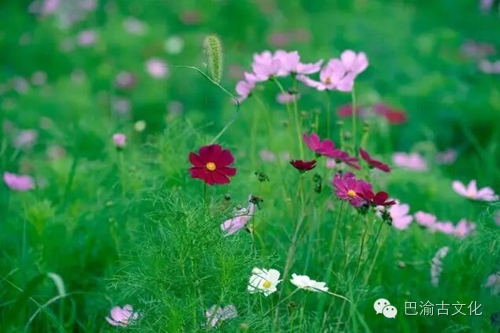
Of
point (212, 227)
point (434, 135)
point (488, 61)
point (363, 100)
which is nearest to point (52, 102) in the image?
point (363, 100)

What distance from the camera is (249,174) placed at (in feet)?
7.14

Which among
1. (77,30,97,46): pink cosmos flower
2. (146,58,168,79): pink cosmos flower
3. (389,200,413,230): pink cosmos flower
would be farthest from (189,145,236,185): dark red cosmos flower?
(77,30,97,46): pink cosmos flower

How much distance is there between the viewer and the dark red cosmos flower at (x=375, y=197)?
154 centimetres

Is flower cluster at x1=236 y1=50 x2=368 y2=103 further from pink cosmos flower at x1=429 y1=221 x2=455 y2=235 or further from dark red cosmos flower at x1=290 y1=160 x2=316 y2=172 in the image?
pink cosmos flower at x1=429 y1=221 x2=455 y2=235

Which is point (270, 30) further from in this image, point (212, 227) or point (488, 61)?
point (212, 227)

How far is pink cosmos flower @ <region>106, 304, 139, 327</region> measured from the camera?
157cm

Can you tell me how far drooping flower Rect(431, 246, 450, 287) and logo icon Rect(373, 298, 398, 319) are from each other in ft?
0.60

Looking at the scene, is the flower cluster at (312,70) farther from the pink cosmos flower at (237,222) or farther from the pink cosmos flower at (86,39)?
the pink cosmos flower at (86,39)

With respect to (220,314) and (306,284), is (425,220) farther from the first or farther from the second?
(220,314)

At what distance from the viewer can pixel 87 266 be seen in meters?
2.10

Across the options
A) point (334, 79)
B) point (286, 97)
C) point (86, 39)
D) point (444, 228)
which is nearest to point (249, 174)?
point (286, 97)

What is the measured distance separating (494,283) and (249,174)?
69cm

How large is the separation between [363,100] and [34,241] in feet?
5.85

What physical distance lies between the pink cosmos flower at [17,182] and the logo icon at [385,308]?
1041mm
